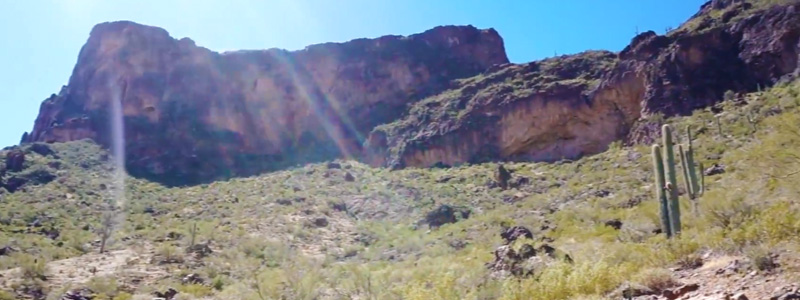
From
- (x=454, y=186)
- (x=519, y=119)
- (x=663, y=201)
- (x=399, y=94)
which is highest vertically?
(x=399, y=94)

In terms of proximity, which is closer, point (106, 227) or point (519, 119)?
point (106, 227)

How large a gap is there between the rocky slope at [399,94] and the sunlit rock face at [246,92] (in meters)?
0.17

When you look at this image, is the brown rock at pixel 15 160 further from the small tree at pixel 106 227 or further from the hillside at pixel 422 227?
the small tree at pixel 106 227

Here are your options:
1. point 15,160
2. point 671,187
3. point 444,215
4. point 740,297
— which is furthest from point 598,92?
point 15,160

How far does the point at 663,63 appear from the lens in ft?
142

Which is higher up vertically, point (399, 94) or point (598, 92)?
point (399, 94)

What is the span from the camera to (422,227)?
1448 inches

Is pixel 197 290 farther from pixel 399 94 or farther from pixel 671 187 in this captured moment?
pixel 399 94

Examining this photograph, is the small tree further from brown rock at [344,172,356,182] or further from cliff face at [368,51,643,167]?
cliff face at [368,51,643,167]

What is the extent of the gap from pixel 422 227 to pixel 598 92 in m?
19.0

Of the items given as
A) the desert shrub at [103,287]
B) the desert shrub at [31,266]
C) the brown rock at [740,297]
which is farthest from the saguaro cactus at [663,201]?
the desert shrub at [31,266]

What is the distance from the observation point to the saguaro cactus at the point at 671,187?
46.8 ft

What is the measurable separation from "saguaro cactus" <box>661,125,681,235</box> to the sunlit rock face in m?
50.4

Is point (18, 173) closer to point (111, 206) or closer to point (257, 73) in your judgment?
point (111, 206)
